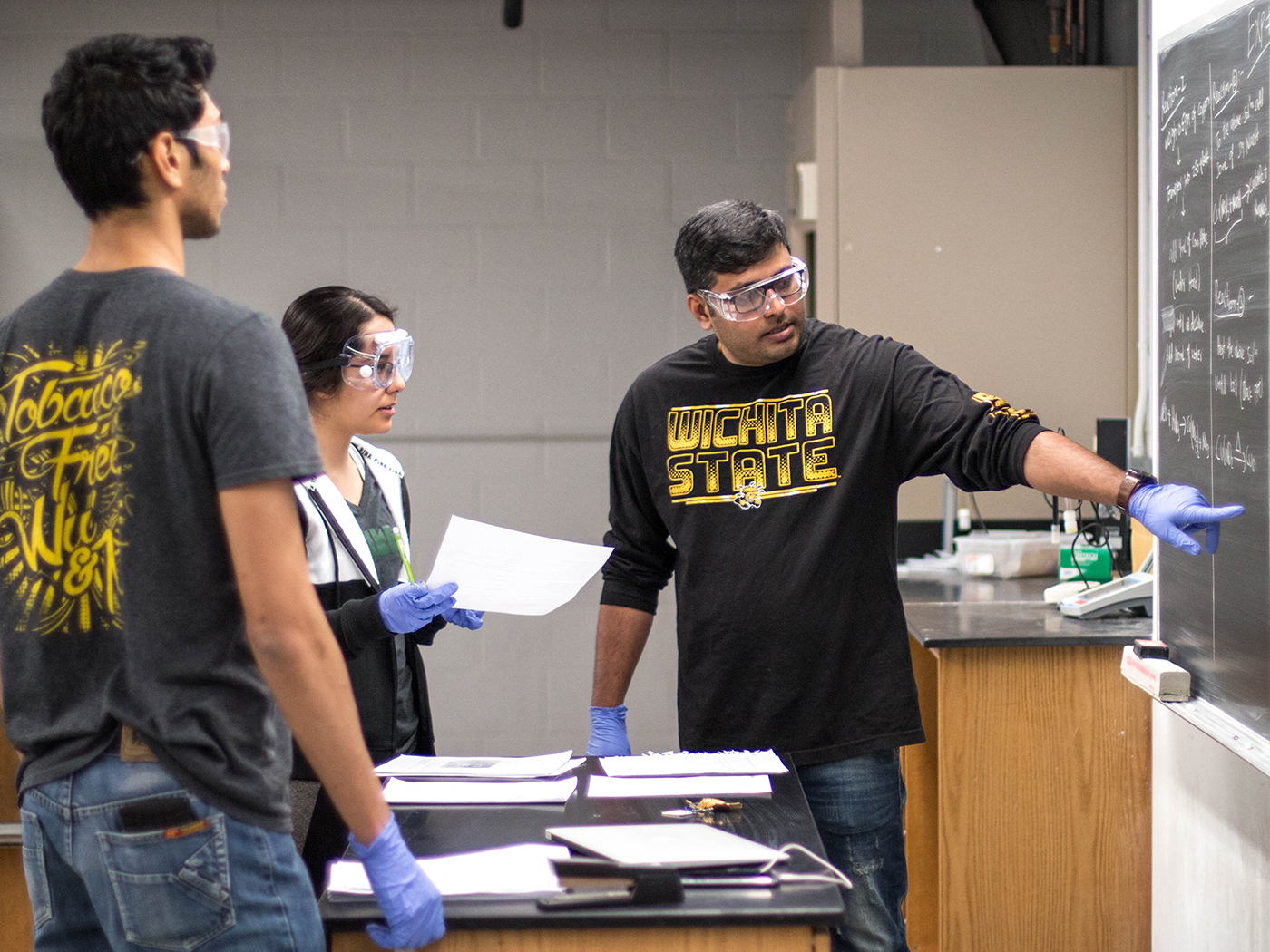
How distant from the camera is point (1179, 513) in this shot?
4.94 ft

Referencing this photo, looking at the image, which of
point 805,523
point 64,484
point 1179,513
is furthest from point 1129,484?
point 64,484

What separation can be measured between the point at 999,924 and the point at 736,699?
1.01 m

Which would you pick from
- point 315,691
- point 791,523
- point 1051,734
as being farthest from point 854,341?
point 315,691

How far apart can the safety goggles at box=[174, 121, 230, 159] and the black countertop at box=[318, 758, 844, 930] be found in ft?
2.51

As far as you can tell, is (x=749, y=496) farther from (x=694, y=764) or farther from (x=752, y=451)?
(x=694, y=764)

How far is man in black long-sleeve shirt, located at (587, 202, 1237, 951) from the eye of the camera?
188cm

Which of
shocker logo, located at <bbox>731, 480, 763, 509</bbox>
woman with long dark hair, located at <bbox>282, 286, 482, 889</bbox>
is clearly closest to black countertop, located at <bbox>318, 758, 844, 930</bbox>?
woman with long dark hair, located at <bbox>282, 286, 482, 889</bbox>

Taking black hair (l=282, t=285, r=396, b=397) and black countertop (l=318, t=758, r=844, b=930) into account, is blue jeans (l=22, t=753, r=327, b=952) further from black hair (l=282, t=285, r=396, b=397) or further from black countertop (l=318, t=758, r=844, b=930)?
black hair (l=282, t=285, r=396, b=397)

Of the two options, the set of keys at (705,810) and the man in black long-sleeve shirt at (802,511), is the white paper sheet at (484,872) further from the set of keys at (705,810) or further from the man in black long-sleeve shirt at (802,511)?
the man in black long-sleeve shirt at (802,511)

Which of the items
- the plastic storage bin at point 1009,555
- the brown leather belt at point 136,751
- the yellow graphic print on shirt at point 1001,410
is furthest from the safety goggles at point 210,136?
the plastic storage bin at point 1009,555

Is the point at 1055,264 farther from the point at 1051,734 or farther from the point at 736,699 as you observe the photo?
the point at 736,699

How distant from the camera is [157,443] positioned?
107 centimetres

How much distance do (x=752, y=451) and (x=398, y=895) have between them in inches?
40.4

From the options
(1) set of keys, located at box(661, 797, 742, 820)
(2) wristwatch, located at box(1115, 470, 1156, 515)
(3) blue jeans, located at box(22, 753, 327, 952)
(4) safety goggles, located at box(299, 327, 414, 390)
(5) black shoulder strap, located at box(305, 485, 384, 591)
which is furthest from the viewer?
(4) safety goggles, located at box(299, 327, 414, 390)
